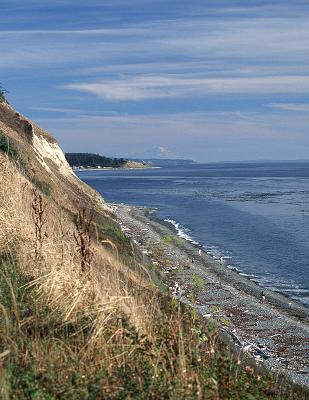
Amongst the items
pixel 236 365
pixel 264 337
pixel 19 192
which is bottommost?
pixel 264 337

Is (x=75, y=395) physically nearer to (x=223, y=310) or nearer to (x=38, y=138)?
(x=223, y=310)

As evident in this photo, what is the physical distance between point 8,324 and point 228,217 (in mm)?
65437

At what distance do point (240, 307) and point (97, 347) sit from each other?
2383 cm

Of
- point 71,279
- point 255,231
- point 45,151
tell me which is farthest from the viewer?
point 255,231

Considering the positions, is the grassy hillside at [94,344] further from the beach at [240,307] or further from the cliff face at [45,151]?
the cliff face at [45,151]

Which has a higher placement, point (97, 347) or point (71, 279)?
point (71, 279)

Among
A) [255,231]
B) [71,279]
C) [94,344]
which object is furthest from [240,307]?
[255,231]

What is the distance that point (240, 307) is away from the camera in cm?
2933

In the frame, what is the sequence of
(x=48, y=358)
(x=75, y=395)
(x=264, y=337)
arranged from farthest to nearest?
(x=264, y=337) < (x=48, y=358) < (x=75, y=395)

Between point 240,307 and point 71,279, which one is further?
point 240,307

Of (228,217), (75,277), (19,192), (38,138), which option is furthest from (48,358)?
(228,217)

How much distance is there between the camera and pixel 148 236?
53.5 meters

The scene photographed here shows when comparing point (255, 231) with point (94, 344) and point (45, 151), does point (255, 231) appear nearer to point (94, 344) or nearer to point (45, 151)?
point (45, 151)

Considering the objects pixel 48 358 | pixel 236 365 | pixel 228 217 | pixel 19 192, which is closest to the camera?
pixel 48 358
